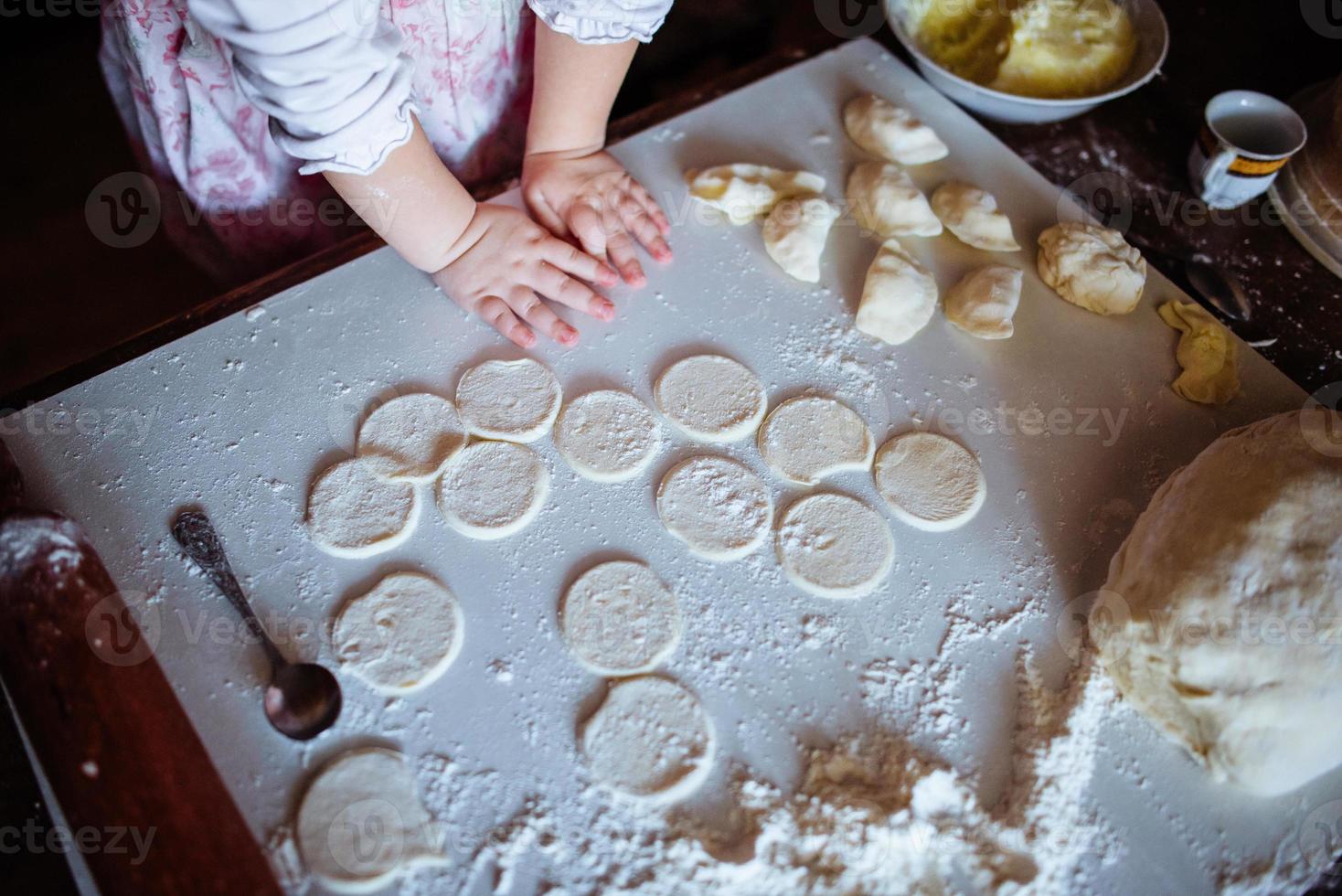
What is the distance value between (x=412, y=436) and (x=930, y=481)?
1.96ft

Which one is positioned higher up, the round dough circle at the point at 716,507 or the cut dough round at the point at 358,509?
the cut dough round at the point at 358,509

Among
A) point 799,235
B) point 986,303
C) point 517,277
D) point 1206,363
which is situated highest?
point 517,277

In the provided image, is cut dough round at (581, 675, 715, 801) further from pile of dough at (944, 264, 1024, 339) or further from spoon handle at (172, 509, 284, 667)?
pile of dough at (944, 264, 1024, 339)

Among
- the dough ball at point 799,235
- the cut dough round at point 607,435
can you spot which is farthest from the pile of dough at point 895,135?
the cut dough round at point 607,435

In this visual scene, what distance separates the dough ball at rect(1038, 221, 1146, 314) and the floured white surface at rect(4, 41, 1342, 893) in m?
0.02

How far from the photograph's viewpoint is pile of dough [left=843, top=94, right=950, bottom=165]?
4.10ft

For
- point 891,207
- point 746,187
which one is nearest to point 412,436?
point 746,187

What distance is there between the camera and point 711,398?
1.04m

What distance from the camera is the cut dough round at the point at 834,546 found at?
3.07ft

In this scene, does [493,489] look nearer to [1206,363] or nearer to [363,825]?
[363,825]

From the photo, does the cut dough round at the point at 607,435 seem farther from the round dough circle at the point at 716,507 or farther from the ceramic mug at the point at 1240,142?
the ceramic mug at the point at 1240,142

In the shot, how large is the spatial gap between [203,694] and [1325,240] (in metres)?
1.50

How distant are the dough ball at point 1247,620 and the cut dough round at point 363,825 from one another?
69 centimetres

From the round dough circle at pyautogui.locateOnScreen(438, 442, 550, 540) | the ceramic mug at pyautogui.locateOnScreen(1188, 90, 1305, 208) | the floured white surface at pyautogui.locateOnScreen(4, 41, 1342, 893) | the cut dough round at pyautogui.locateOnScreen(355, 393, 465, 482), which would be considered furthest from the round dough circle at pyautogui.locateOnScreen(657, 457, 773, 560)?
the ceramic mug at pyautogui.locateOnScreen(1188, 90, 1305, 208)
